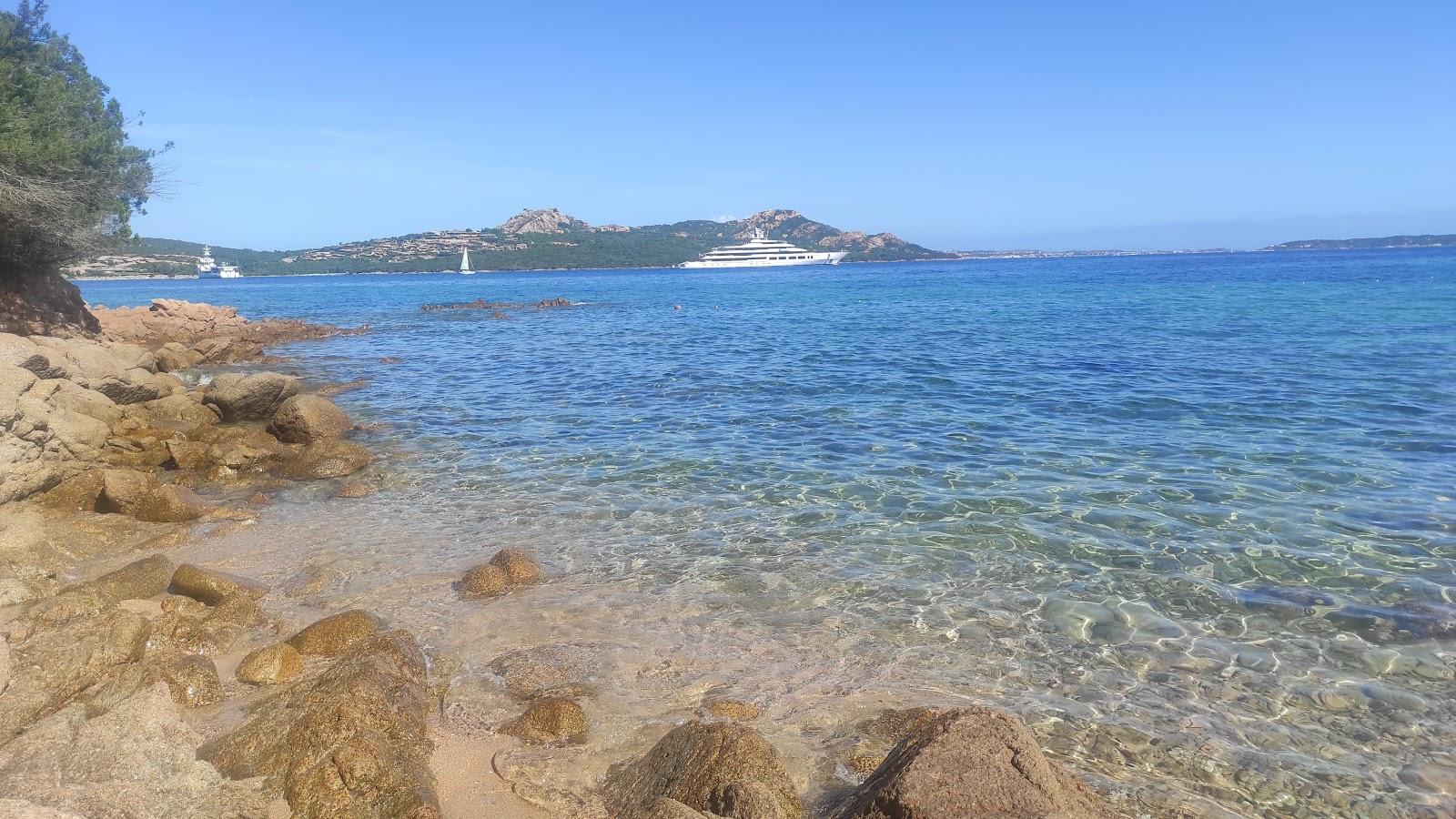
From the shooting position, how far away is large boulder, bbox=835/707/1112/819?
351 cm

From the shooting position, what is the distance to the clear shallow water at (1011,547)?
553cm

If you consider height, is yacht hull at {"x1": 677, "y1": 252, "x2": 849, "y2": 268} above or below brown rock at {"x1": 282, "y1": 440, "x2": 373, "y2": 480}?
above

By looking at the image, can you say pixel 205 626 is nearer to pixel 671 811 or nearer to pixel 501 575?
pixel 501 575

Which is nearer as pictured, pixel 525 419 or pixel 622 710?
pixel 622 710

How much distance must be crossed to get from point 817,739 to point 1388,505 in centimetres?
838

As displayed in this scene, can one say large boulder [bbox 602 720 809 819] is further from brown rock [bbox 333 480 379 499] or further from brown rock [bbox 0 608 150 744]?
brown rock [bbox 333 480 379 499]

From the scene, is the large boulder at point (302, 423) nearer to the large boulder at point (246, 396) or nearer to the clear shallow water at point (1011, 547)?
the clear shallow water at point (1011, 547)

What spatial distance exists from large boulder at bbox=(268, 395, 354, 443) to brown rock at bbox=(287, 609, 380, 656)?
7.38 meters

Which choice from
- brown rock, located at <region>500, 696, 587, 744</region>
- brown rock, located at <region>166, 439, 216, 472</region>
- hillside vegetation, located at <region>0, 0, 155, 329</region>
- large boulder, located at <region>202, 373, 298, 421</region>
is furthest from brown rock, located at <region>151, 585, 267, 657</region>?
hillside vegetation, located at <region>0, 0, 155, 329</region>

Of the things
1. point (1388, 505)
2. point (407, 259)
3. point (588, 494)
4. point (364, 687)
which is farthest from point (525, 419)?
point (407, 259)

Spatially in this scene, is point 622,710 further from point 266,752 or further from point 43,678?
point 43,678

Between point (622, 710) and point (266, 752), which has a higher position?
point (266, 752)

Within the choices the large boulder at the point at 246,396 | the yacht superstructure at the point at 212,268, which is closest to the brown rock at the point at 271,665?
the large boulder at the point at 246,396

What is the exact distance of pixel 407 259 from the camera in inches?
7141
